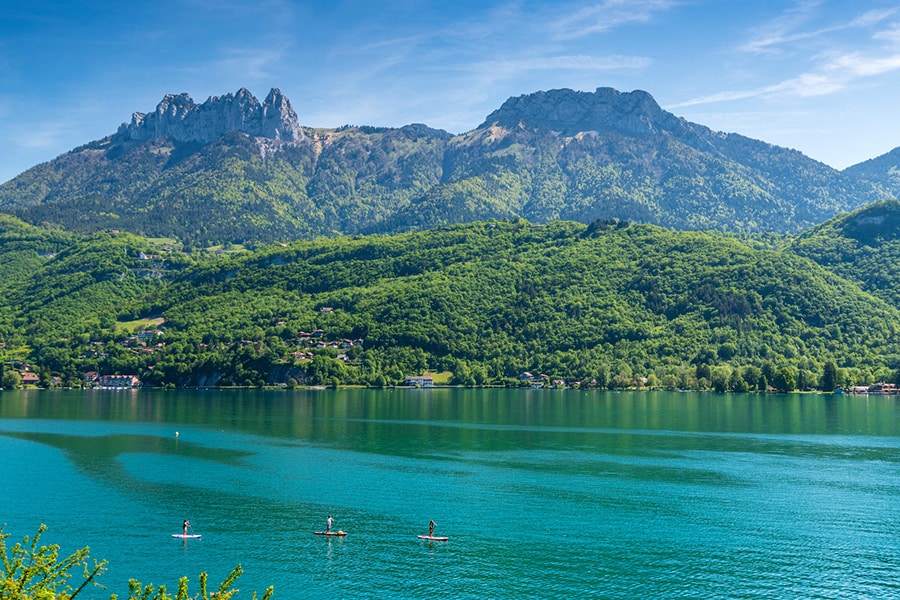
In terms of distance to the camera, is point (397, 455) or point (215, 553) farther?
point (397, 455)

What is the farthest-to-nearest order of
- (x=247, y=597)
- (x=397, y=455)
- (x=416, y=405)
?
(x=416, y=405) → (x=397, y=455) → (x=247, y=597)

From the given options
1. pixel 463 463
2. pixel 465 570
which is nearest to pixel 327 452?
pixel 463 463

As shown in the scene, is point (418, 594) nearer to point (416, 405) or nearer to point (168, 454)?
point (168, 454)

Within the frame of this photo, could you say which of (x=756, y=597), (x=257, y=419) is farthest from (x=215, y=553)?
(x=257, y=419)

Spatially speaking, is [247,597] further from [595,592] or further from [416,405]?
[416,405]

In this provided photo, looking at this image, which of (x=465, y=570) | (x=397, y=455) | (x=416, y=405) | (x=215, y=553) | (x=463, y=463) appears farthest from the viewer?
(x=416, y=405)

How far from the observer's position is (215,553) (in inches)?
2425

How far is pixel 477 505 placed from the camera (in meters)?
76.6

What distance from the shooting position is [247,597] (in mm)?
52219

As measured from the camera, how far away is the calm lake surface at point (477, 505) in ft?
185

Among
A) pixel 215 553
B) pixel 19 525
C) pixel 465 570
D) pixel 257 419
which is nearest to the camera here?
pixel 465 570

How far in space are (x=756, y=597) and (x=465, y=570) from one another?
64.3 feet

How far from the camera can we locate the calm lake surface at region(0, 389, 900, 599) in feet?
185

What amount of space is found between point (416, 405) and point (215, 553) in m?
126
